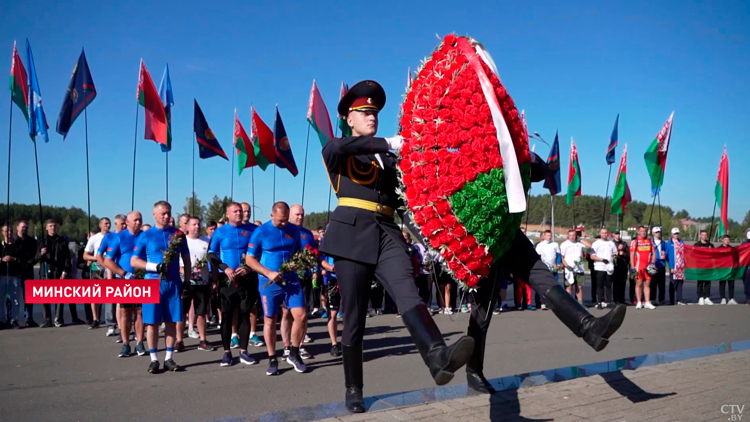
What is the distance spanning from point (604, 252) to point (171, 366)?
1093 centimetres

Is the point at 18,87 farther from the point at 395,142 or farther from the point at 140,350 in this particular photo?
the point at 395,142

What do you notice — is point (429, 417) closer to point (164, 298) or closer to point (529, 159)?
point (529, 159)

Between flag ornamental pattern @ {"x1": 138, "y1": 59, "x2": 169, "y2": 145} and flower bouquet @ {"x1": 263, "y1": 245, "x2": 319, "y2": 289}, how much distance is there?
8.79 meters

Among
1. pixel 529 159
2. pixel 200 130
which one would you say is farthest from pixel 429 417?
pixel 200 130

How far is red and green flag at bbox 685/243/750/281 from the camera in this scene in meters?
16.2

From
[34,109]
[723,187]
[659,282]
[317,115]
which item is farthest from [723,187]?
[34,109]

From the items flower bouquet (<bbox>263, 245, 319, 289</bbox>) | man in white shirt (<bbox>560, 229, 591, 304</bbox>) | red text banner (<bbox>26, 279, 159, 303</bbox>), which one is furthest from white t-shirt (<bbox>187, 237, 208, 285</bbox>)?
man in white shirt (<bbox>560, 229, 591, 304</bbox>)

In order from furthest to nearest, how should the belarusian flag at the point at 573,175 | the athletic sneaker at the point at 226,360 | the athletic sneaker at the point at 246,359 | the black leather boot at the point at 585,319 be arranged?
the belarusian flag at the point at 573,175 < the athletic sneaker at the point at 246,359 < the athletic sneaker at the point at 226,360 < the black leather boot at the point at 585,319

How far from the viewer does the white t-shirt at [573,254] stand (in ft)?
→ 48.0

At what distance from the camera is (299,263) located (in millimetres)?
7359

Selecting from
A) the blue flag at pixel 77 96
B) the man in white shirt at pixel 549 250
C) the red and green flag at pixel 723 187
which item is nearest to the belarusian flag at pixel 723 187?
the red and green flag at pixel 723 187

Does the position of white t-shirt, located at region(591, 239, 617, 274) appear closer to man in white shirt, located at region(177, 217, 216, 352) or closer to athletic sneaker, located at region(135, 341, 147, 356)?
man in white shirt, located at region(177, 217, 216, 352)

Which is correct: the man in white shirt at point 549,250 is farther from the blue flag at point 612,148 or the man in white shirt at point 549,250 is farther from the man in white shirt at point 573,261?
the blue flag at point 612,148

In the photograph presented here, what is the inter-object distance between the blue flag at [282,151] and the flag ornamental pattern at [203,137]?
176cm
